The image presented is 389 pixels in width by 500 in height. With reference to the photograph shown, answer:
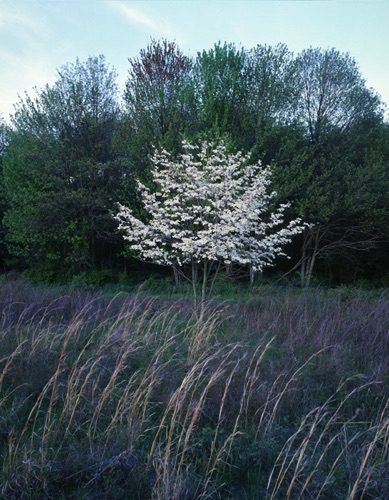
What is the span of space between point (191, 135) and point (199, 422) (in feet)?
54.5

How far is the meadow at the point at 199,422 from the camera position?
9.17ft

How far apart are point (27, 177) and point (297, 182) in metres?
13.7

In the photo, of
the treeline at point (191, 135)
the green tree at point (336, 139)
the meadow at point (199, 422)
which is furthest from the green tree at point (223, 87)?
the meadow at point (199, 422)

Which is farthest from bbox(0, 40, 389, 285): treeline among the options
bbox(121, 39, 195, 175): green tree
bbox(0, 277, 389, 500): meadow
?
bbox(0, 277, 389, 500): meadow

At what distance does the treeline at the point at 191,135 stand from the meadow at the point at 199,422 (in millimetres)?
14336

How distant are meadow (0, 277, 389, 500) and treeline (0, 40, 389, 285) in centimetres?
1434

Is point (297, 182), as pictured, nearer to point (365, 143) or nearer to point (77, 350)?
point (365, 143)

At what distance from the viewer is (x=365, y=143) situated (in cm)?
2236

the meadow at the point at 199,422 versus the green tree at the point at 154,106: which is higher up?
the green tree at the point at 154,106

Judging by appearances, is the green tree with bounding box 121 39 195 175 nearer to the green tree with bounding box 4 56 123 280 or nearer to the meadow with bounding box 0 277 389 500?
the green tree with bounding box 4 56 123 280

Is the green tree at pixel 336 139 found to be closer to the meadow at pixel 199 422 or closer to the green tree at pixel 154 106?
the green tree at pixel 154 106

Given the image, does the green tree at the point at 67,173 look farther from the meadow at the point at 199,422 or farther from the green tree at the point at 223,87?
the meadow at the point at 199,422

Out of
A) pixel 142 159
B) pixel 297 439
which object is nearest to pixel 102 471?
pixel 297 439

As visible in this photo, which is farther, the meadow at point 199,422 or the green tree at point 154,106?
the green tree at point 154,106
